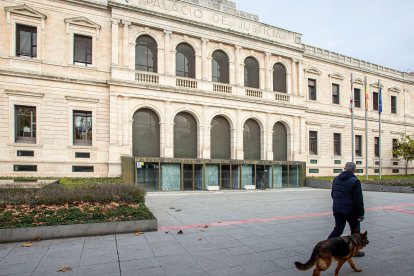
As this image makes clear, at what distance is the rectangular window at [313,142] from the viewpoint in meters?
33.0

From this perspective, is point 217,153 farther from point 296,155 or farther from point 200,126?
point 296,155

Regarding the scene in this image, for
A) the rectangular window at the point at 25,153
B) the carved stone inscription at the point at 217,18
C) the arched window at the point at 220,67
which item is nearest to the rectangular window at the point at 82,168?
the rectangular window at the point at 25,153

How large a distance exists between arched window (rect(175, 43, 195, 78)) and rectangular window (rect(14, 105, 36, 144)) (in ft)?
40.6

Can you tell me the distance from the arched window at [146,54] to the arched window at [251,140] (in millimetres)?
10687

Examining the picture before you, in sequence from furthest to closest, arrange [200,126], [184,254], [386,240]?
[200,126] → [386,240] → [184,254]

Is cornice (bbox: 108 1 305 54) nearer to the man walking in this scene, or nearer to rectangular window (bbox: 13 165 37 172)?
rectangular window (bbox: 13 165 37 172)

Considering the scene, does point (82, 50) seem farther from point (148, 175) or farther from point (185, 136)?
point (148, 175)

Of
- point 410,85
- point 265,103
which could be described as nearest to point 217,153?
point 265,103

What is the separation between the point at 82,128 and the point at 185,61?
11.0 meters

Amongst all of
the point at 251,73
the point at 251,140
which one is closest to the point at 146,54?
the point at 251,73

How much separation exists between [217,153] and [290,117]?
9303 mm

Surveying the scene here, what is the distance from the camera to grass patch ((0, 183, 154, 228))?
820 cm

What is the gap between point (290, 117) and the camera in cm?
3066

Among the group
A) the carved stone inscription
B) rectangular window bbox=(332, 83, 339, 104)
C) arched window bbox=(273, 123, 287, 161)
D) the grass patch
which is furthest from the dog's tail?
rectangular window bbox=(332, 83, 339, 104)
